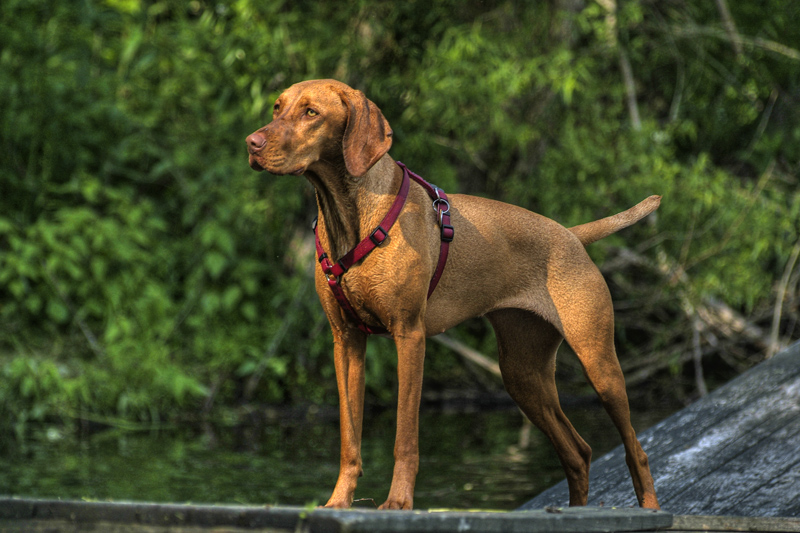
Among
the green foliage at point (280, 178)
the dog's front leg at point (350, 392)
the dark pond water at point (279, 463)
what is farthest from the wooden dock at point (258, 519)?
the green foliage at point (280, 178)

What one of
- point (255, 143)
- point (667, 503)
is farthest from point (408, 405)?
point (667, 503)

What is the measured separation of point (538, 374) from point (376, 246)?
1131mm

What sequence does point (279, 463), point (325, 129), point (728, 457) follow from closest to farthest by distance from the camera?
point (325, 129) → point (728, 457) → point (279, 463)

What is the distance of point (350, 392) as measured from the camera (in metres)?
3.51

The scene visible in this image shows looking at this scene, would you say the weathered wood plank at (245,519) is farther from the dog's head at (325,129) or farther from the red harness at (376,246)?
the dog's head at (325,129)

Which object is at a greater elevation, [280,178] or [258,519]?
[258,519]

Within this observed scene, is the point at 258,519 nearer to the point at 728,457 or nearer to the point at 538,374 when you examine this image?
the point at 538,374

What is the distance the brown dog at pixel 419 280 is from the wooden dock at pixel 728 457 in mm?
719

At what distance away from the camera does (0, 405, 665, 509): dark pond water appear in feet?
20.2

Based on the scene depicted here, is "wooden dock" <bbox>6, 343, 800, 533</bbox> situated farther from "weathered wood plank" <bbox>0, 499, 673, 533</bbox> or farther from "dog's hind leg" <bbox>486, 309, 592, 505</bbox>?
"dog's hind leg" <bbox>486, 309, 592, 505</bbox>

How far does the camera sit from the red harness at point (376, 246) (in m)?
3.36

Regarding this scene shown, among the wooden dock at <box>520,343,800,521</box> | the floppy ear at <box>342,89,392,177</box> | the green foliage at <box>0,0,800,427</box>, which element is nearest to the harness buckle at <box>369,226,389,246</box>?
the floppy ear at <box>342,89,392,177</box>

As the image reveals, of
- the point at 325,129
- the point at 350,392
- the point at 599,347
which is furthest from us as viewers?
the point at 599,347

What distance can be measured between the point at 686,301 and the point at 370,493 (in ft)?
16.5
